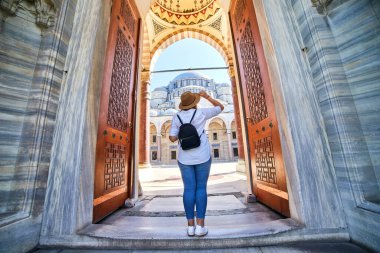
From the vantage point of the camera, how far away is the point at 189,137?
1402 millimetres

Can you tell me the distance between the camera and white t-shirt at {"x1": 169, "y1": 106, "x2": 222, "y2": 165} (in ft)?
4.58

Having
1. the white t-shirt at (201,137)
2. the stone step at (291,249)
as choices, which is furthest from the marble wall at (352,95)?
the white t-shirt at (201,137)

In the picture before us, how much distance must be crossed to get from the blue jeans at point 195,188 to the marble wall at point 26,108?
112cm

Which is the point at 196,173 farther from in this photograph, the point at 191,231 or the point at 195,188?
the point at 191,231

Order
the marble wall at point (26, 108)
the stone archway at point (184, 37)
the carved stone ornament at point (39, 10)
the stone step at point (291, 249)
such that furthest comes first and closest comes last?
the stone archway at point (184, 37), the carved stone ornament at point (39, 10), the marble wall at point (26, 108), the stone step at point (291, 249)

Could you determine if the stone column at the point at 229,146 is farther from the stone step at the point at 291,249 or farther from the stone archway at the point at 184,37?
the stone step at the point at 291,249

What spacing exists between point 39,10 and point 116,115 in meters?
1.20

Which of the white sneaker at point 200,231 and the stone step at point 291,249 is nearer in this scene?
the stone step at point 291,249

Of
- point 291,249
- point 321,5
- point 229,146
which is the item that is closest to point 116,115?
point 291,249

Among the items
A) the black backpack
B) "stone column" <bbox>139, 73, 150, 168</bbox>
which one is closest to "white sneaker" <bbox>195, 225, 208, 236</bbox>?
the black backpack

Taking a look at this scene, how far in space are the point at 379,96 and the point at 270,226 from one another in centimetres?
122

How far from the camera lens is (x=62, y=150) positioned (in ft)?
4.74

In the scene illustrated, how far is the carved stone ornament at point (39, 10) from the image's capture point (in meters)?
1.35

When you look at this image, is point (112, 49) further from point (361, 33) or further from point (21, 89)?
point (361, 33)
